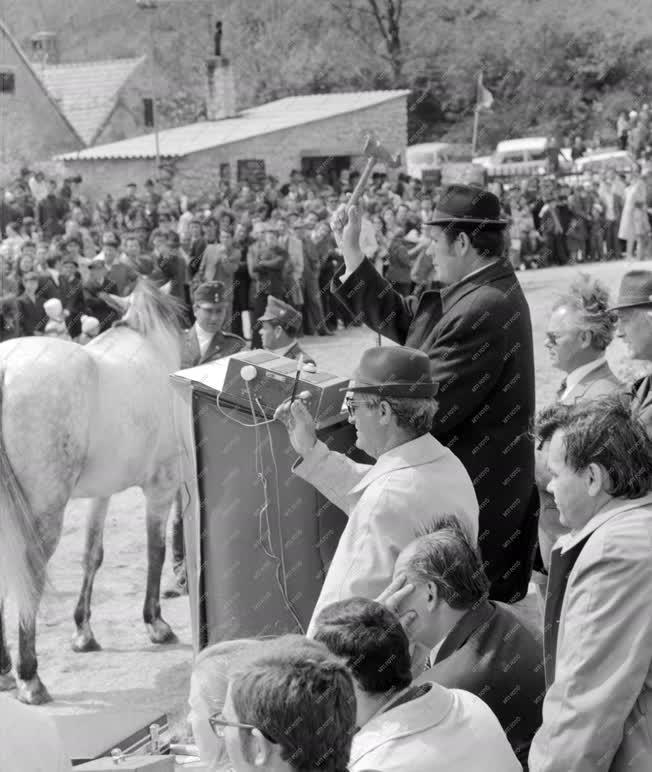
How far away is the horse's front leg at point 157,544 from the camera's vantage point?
23.9ft

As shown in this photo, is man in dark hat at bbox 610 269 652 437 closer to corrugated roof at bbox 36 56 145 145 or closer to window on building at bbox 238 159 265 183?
window on building at bbox 238 159 265 183

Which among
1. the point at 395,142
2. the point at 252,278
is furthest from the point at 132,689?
the point at 395,142

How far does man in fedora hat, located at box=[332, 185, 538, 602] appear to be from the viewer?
4.69m

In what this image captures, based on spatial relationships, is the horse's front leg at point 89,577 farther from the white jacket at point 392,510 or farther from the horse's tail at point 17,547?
the white jacket at point 392,510

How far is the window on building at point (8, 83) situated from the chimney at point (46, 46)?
22.1 m

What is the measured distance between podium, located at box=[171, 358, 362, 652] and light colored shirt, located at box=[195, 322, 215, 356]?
2853 mm

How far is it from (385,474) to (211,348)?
14.1 ft

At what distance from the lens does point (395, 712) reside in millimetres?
2965

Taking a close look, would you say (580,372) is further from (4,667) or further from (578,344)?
(4,667)

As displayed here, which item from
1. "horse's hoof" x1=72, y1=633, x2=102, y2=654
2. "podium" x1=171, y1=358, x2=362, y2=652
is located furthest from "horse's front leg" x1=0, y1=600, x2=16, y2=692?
"podium" x1=171, y1=358, x2=362, y2=652

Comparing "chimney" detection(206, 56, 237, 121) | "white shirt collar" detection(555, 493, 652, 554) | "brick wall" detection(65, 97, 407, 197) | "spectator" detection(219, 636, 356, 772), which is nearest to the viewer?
"spectator" detection(219, 636, 356, 772)

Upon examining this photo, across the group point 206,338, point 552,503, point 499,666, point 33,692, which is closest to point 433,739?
point 499,666

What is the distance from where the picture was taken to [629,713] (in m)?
2.99

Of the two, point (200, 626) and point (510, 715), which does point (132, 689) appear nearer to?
point (200, 626)
